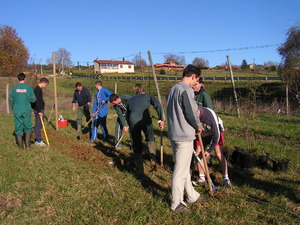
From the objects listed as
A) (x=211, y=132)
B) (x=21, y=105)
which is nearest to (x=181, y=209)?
(x=211, y=132)

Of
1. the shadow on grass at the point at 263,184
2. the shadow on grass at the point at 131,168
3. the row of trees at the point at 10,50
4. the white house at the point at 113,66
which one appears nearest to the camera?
the shadow on grass at the point at 263,184

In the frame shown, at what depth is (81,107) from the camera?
9148mm

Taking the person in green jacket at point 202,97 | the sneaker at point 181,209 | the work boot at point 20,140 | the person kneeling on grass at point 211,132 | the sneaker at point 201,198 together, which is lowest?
the sneaker at point 201,198

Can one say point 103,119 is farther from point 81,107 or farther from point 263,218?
point 263,218

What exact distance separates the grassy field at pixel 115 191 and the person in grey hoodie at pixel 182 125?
1.39ft

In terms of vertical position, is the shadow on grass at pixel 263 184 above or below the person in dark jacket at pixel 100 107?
below

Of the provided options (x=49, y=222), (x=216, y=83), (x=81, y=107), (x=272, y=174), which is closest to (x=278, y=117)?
(x=272, y=174)

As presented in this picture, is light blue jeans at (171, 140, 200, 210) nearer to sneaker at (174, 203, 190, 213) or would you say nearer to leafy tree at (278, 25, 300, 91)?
sneaker at (174, 203, 190, 213)

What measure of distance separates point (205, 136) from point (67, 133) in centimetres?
632

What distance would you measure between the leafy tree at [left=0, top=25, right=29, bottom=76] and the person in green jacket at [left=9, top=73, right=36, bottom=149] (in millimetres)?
30347

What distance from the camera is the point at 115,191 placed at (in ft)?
15.1

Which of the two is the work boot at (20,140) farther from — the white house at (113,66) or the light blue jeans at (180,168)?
the white house at (113,66)

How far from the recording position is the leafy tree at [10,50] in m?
34.6

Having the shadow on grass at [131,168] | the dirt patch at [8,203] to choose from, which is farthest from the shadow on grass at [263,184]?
the dirt patch at [8,203]
